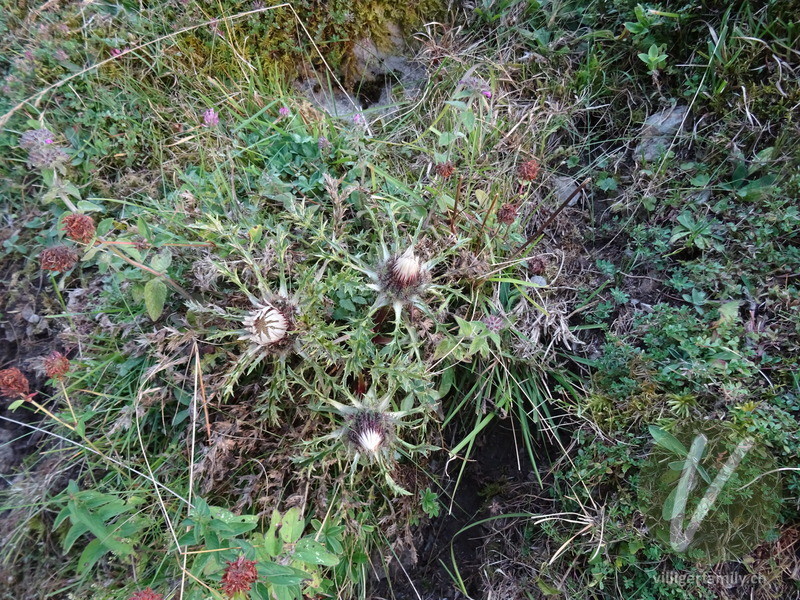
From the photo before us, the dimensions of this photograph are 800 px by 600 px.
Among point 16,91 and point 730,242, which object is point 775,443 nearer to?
point 730,242

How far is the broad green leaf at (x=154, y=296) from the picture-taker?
70.6 inches

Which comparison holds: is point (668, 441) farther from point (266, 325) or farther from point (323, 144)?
point (323, 144)

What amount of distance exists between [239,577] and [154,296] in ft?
3.56

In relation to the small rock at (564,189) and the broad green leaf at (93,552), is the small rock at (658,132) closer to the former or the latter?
the small rock at (564,189)

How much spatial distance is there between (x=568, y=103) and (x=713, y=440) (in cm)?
185

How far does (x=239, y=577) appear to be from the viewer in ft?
4.06

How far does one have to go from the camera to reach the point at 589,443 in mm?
2004

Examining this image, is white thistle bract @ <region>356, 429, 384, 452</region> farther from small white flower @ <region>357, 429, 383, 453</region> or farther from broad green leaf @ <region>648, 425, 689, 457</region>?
broad green leaf @ <region>648, 425, 689, 457</region>

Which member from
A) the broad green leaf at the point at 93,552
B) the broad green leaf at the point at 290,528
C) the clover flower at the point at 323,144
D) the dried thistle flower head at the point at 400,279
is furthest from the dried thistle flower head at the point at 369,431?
the clover flower at the point at 323,144

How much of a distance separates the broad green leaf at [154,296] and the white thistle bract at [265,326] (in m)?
0.39

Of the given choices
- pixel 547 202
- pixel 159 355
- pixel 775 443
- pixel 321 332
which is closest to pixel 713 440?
pixel 775 443

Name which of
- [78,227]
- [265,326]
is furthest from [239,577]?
[78,227]

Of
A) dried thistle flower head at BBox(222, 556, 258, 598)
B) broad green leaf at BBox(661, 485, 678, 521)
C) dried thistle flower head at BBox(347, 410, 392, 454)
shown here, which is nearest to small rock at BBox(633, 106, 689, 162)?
broad green leaf at BBox(661, 485, 678, 521)

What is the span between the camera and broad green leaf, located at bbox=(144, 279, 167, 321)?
5.88 ft
